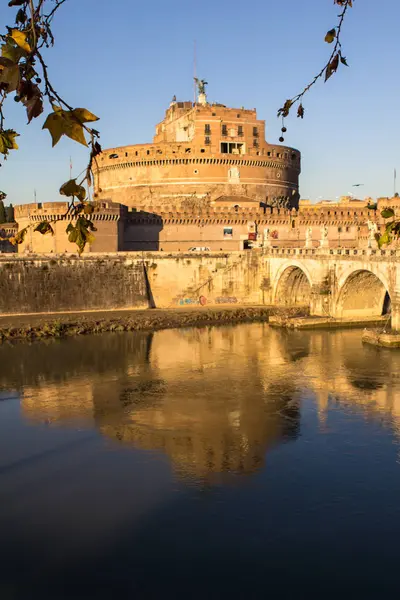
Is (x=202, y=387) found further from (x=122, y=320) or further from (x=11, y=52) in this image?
(x=11, y=52)

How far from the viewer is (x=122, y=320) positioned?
107 feet

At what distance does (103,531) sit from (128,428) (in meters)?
5.33

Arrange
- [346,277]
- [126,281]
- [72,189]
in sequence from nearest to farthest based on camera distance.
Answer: [72,189] → [346,277] → [126,281]

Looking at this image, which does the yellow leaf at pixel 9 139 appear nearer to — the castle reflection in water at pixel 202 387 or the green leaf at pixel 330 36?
the green leaf at pixel 330 36

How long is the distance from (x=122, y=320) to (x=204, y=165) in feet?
68.5

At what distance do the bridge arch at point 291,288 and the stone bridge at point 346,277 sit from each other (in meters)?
0.09

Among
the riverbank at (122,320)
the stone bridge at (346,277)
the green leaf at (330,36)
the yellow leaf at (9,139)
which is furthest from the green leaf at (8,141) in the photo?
the riverbank at (122,320)

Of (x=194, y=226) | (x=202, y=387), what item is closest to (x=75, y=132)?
(x=202, y=387)

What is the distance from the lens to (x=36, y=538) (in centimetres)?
1099

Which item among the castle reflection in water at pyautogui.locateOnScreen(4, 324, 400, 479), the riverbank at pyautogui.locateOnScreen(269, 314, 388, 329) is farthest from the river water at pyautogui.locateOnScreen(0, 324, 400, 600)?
the riverbank at pyautogui.locateOnScreen(269, 314, 388, 329)

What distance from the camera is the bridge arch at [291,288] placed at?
1484 inches

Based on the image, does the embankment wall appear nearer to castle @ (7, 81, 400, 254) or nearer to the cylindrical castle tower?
castle @ (7, 81, 400, 254)

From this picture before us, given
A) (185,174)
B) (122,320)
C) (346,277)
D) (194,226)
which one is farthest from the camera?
(185,174)

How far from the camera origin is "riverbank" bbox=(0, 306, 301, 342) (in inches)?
1177
